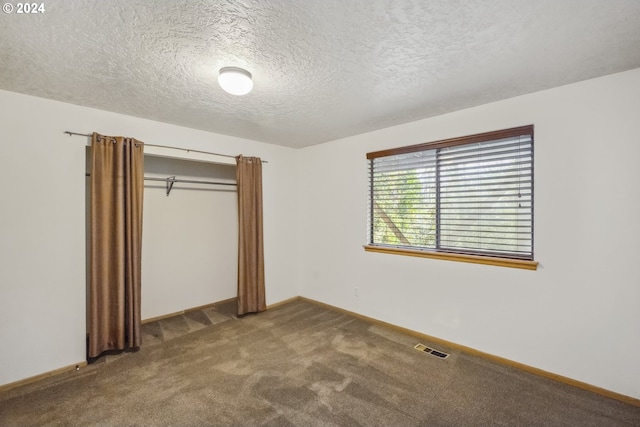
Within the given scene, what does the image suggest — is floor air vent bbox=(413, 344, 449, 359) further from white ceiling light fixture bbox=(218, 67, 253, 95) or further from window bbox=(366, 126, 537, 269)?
white ceiling light fixture bbox=(218, 67, 253, 95)

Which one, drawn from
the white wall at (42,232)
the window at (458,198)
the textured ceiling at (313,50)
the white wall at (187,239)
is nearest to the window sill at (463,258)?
the window at (458,198)

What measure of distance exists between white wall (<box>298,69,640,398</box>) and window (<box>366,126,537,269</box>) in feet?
0.38

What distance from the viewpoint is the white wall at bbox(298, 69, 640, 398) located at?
203cm

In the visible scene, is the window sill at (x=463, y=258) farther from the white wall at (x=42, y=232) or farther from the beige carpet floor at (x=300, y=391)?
the white wall at (x=42, y=232)

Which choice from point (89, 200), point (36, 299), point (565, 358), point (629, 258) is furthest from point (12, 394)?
point (629, 258)

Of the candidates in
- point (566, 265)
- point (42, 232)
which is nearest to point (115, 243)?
point (42, 232)

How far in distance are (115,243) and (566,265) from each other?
4036mm

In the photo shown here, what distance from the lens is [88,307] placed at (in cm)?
269

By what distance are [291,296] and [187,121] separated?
9.45ft

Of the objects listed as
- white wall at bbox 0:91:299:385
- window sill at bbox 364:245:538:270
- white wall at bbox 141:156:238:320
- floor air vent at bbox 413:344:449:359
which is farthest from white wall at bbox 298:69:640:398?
white wall at bbox 0:91:299:385

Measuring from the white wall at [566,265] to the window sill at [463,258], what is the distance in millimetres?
60

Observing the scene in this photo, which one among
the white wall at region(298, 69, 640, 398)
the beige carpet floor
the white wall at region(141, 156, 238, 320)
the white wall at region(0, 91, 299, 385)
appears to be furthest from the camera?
the white wall at region(141, 156, 238, 320)

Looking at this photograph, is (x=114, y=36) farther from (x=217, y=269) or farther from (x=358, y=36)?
(x=217, y=269)

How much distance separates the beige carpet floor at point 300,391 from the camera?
1882 mm
